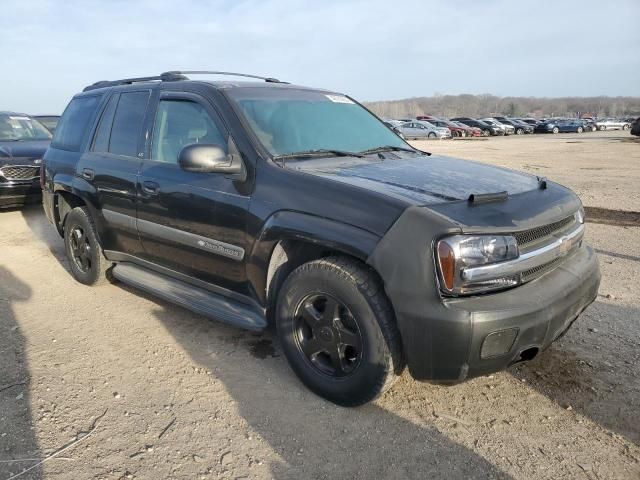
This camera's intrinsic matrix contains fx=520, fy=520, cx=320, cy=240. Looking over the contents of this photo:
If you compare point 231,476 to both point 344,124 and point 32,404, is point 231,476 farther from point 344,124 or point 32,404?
point 344,124

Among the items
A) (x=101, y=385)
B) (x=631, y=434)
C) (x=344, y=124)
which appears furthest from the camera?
(x=344, y=124)

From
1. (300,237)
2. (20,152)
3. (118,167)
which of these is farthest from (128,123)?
(20,152)

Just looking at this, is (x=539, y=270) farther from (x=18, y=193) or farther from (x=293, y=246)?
(x=18, y=193)

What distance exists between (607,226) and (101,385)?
6.73 meters

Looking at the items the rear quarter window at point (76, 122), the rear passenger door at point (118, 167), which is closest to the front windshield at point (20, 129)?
the rear quarter window at point (76, 122)

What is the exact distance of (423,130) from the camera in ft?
130

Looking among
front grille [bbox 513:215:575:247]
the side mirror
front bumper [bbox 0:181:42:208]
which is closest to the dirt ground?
front grille [bbox 513:215:575:247]

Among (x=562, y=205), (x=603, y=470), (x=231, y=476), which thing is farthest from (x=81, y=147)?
(x=603, y=470)

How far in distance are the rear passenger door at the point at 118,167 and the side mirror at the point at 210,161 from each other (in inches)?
40.6

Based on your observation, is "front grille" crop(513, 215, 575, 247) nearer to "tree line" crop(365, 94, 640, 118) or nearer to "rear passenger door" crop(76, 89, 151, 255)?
"rear passenger door" crop(76, 89, 151, 255)

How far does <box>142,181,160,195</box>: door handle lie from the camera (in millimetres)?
3836

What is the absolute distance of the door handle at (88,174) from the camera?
4.57m

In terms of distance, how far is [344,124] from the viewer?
4035 mm

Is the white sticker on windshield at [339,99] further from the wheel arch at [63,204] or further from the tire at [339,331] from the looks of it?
the wheel arch at [63,204]
